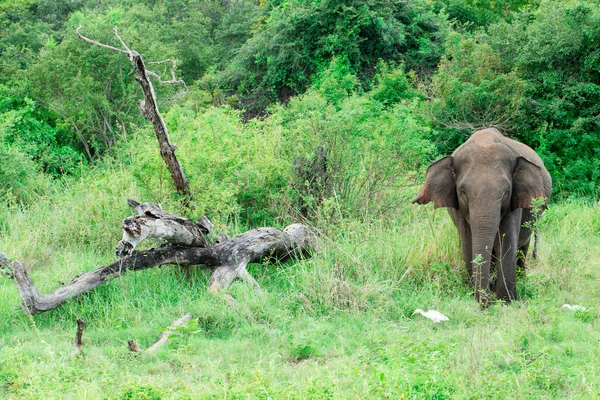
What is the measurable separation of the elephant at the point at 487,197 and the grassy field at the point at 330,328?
0.33 m

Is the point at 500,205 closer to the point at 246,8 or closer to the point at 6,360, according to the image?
the point at 6,360

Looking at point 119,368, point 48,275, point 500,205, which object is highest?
point 500,205

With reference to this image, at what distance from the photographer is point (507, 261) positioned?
8.05 metres

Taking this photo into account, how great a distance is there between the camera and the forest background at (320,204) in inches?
226

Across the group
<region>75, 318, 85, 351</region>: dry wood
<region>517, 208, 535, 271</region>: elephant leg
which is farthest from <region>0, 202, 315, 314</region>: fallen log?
<region>517, 208, 535, 271</region>: elephant leg

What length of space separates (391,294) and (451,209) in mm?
1614

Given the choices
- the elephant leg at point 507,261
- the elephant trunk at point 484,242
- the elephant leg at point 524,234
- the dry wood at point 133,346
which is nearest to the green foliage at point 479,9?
the elephant leg at point 524,234

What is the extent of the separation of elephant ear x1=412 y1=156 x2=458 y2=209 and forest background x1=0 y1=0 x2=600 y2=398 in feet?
2.32

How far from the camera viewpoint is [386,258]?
27.8 ft

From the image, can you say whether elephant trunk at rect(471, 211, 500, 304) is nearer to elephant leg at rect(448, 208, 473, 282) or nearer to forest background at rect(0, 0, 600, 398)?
forest background at rect(0, 0, 600, 398)

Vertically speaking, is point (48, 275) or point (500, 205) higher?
point (500, 205)

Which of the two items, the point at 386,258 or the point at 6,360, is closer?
the point at 6,360

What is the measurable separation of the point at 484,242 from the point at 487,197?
0.48 m

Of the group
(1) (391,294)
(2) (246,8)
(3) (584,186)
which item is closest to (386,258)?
(1) (391,294)
